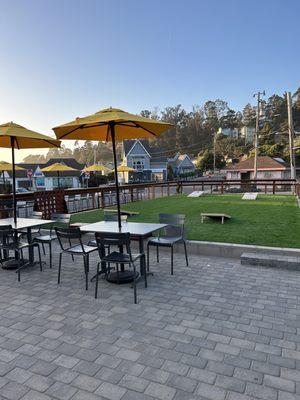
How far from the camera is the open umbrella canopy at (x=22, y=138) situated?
4801 mm

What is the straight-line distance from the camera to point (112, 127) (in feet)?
14.9

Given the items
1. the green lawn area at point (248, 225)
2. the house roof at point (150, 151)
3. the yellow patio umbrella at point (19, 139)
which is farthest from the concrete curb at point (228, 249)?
the house roof at point (150, 151)

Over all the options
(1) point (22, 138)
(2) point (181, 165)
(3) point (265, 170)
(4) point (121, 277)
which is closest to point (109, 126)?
(1) point (22, 138)

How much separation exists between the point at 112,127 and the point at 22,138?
2.28m

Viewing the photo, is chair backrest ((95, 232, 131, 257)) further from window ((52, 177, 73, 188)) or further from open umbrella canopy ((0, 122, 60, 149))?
window ((52, 177, 73, 188))

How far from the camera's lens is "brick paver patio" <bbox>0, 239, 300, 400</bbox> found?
219cm

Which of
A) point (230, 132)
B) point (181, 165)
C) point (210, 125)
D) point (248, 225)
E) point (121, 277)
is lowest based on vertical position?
point (121, 277)

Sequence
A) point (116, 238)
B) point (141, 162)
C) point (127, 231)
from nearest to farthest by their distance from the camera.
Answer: point (116, 238) → point (127, 231) → point (141, 162)

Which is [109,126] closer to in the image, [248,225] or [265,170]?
[248,225]

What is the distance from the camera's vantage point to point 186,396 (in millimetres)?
2076

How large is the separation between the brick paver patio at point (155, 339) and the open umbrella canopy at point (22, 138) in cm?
230

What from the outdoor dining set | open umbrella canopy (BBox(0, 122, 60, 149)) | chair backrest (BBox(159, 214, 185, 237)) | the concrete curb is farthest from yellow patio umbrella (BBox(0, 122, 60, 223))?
the concrete curb

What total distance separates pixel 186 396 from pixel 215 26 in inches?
498

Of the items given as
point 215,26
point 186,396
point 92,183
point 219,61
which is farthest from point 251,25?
point 92,183
